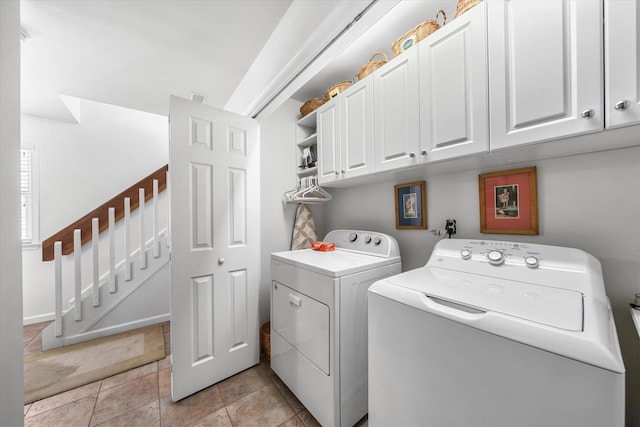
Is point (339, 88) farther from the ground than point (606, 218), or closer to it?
farther from the ground

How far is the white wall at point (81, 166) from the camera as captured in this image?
2.72 m

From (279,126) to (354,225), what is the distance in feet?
4.19

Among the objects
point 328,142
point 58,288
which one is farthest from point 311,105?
point 58,288

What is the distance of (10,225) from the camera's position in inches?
32.4

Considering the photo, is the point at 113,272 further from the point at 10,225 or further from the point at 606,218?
the point at 606,218

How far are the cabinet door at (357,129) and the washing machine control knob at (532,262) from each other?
0.97 metres

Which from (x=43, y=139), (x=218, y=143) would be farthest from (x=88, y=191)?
(x=218, y=143)

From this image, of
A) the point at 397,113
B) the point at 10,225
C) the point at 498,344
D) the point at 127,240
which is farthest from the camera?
the point at 127,240

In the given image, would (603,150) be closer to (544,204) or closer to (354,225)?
(544,204)

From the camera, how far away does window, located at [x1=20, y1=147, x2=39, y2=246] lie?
2.68 metres

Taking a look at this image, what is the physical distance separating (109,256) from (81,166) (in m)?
1.31

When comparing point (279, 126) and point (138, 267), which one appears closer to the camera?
point (279, 126)

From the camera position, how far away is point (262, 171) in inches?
88.4

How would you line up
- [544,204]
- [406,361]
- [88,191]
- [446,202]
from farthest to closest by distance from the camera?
1. [88,191]
2. [446,202]
3. [544,204]
4. [406,361]
